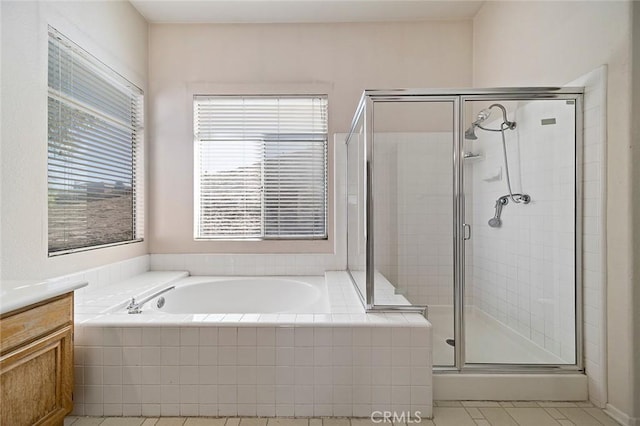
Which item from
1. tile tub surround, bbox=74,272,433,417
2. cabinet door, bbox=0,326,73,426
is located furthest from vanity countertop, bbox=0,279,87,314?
tile tub surround, bbox=74,272,433,417

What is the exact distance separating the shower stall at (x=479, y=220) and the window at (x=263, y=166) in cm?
106

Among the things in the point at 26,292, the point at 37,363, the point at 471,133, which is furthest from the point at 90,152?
the point at 471,133

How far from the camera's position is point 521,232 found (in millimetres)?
2105

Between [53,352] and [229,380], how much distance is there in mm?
767

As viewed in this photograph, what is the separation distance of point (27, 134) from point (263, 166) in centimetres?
164

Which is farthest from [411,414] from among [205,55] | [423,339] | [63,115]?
[205,55]

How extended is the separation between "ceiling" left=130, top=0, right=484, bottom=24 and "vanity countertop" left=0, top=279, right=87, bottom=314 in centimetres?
235

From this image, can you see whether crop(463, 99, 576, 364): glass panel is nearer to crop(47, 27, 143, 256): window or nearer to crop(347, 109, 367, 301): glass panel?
crop(347, 109, 367, 301): glass panel

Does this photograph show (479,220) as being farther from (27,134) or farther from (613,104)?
(27,134)

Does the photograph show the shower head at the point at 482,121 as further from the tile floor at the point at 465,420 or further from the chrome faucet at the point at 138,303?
the chrome faucet at the point at 138,303

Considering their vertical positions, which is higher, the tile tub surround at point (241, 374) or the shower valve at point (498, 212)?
the shower valve at point (498, 212)

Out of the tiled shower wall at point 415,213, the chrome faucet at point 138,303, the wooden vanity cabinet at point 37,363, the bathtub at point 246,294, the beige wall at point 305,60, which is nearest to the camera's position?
the wooden vanity cabinet at point 37,363

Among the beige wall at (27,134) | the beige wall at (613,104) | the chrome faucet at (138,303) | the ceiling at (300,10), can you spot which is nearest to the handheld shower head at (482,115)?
the beige wall at (613,104)

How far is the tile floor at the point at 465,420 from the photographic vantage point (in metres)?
1.66
